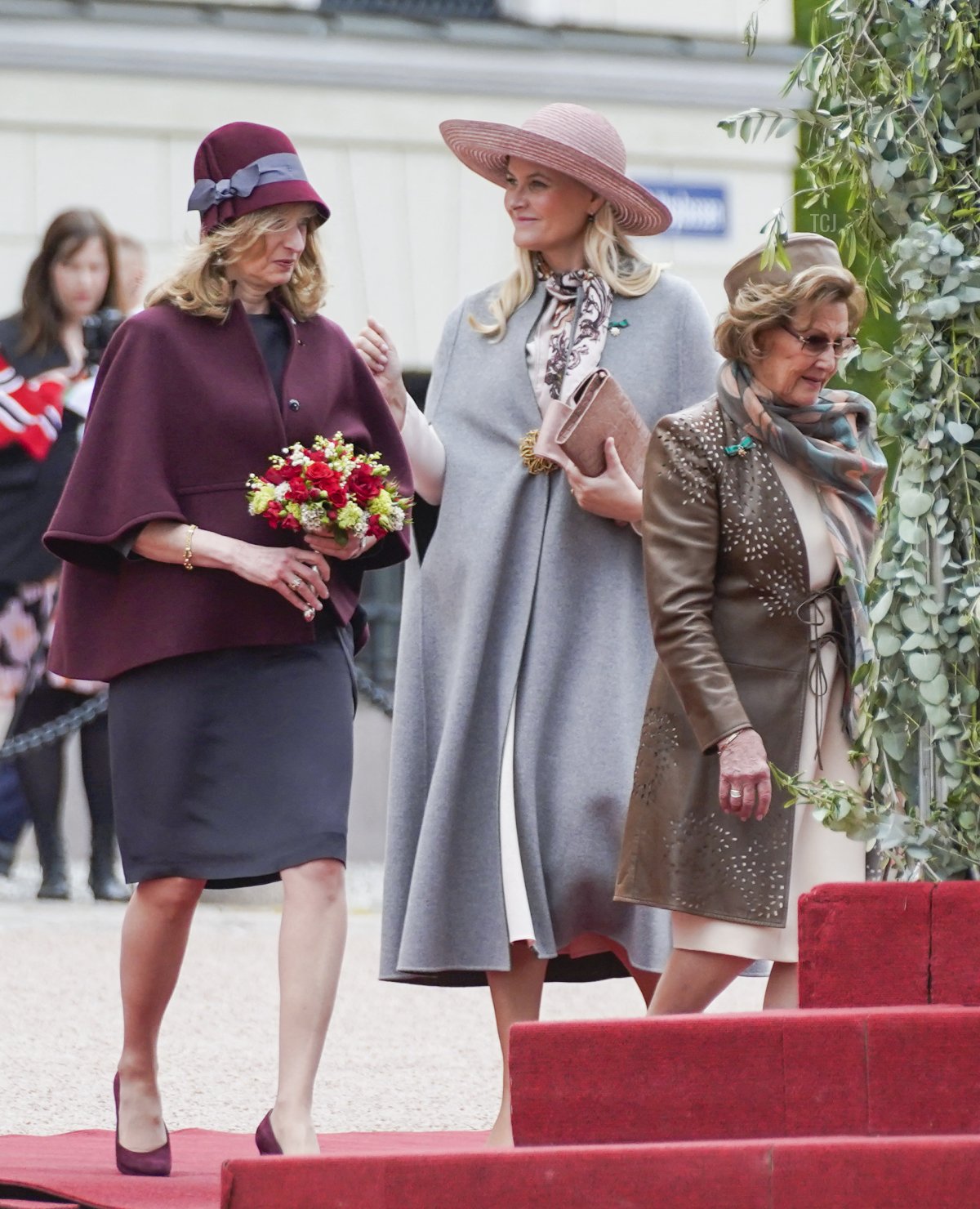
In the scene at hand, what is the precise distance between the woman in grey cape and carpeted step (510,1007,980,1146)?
142cm

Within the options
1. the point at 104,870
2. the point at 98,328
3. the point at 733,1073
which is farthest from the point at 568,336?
the point at 104,870

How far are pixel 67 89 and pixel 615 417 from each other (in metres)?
8.22

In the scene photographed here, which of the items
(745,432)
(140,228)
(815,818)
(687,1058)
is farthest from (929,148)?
(140,228)

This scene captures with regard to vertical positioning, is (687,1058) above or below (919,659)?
below

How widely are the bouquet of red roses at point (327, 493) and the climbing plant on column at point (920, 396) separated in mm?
1020

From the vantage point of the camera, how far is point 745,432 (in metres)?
4.91

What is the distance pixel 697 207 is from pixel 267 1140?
9790 millimetres

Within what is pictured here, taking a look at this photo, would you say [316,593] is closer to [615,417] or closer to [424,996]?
[615,417]

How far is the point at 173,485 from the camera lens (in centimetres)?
522

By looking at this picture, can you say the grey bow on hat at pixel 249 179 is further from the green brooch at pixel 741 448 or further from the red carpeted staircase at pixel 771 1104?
the red carpeted staircase at pixel 771 1104

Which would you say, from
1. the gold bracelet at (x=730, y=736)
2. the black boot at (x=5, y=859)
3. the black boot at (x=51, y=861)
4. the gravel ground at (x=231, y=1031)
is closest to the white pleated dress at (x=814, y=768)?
the gold bracelet at (x=730, y=736)

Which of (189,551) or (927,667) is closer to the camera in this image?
(927,667)

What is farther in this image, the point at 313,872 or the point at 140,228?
the point at 140,228

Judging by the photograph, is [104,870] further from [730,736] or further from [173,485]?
[730,736]
